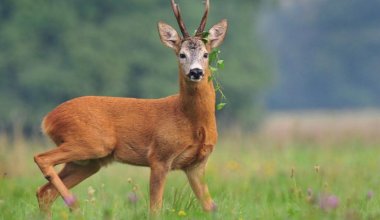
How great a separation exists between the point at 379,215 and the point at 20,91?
25.4 meters

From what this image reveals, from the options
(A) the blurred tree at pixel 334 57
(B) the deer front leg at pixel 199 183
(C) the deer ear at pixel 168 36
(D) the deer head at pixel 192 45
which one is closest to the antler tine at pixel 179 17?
(D) the deer head at pixel 192 45

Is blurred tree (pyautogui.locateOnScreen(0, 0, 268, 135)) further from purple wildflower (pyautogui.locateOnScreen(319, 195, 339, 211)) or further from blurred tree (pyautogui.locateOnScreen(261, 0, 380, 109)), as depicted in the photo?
blurred tree (pyautogui.locateOnScreen(261, 0, 380, 109))

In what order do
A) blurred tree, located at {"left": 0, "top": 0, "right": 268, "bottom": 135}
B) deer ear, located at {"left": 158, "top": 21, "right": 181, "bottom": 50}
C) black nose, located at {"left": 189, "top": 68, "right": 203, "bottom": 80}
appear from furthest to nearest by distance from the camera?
blurred tree, located at {"left": 0, "top": 0, "right": 268, "bottom": 135}
deer ear, located at {"left": 158, "top": 21, "right": 181, "bottom": 50}
black nose, located at {"left": 189, "top": 68, "right": 203, "bottom": 80}

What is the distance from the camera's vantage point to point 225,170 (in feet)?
41.9

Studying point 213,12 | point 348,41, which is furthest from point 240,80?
point 348,41

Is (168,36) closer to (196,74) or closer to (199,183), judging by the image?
(196,74)

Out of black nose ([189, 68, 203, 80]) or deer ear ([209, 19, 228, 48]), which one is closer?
black nose ([189, 68, 203, 80])

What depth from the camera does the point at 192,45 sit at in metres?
8.24

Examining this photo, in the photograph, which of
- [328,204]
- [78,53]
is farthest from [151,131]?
[78,53]

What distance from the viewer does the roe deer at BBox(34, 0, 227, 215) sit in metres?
8.17

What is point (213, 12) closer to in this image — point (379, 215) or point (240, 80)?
point (240, 80)

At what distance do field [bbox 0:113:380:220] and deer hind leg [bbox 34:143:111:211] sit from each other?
0.91 feet

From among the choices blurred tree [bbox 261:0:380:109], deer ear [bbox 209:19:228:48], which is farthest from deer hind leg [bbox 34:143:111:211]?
blurred tree [bbox 261:0:380:109]

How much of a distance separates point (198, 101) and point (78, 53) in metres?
22.5
